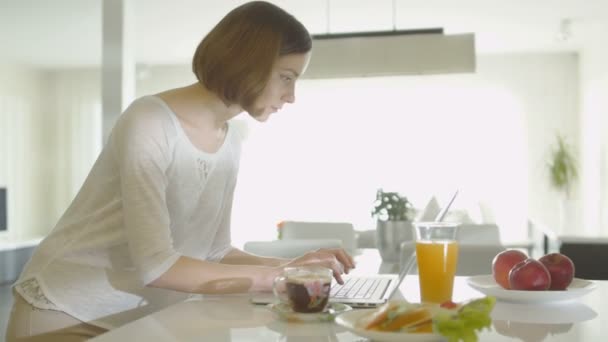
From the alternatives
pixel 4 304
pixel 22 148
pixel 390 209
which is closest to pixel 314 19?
pixel 22 148

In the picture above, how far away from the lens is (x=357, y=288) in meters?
1.48

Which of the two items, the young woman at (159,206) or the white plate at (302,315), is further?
the young woman at (159,206)

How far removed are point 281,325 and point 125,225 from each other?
15.0 inches

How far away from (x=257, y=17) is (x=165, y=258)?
1.68 feet

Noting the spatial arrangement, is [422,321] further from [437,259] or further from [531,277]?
[531,277]

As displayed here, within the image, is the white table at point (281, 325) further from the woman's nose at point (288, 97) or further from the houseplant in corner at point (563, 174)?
the houseplant in corner at point (563, 174)

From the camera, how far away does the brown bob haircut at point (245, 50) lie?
140 centimetres

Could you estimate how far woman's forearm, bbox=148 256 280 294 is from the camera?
4.22 ft

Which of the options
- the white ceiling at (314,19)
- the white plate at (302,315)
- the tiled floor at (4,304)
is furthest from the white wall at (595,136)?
the white plate at (302,315)

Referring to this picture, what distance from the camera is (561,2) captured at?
6.15 metres

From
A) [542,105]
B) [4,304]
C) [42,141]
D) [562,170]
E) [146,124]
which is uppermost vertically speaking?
[542,105]

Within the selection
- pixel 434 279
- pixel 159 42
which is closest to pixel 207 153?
pixel 434 279

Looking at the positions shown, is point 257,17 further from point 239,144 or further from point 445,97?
point 445,97

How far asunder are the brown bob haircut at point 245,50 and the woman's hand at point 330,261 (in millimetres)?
336
